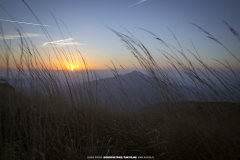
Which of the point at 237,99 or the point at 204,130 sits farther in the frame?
the point at 237,99

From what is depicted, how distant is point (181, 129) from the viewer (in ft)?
4.06

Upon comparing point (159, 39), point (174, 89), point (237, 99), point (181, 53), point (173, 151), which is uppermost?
point (159, 39)

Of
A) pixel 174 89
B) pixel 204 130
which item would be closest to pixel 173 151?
pixel 204 130

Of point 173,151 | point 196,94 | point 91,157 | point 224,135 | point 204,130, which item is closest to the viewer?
point 91,157

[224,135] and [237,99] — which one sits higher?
[237,99]

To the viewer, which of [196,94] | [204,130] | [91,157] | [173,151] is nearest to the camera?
[91,157]

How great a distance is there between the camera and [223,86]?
62.4 inches

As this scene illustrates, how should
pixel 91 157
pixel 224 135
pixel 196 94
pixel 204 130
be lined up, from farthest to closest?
pixel 196 94
pixel 204 130
pixel 224 135
pixel 91 157

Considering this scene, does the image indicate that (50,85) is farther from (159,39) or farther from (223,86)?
(223,86)

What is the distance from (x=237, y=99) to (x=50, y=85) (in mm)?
2702

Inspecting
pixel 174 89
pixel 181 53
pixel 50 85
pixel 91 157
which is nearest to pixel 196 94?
pixel 174 89

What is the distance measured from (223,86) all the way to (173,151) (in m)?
1.31

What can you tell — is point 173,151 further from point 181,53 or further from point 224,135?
point 181,53

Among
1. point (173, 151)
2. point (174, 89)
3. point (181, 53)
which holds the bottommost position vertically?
point (173, 151)
